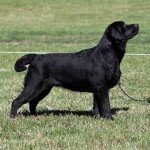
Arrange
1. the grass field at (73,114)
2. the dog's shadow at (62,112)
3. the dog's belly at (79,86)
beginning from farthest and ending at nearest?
the dog's shadow at (62,112), the dog's belly at (79,86), the grass field at (73,114)

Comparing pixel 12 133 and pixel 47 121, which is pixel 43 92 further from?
pixel 12 133

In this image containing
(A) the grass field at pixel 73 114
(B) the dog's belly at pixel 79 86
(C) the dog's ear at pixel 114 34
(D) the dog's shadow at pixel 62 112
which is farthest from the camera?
(D) the dog's shadow at pixel 62 112

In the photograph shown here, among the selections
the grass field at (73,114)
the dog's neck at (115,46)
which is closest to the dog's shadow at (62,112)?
the grass field at (73,114)

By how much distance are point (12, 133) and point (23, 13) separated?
3228 cm

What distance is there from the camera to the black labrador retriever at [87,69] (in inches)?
340

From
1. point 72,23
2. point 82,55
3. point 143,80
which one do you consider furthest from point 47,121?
point 72,23

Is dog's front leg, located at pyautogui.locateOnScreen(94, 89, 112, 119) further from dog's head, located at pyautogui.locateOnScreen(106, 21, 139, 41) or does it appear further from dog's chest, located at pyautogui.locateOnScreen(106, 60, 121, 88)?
dog's head, located at pyautogui.locateOnScreen(106, 21, 139, 41)

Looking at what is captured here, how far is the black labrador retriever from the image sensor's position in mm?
8633

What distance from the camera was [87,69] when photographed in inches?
342

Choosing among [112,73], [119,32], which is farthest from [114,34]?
[112,73]

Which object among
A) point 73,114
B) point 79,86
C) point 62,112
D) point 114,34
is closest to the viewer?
point 114,34

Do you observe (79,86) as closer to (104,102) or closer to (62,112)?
(104,102)

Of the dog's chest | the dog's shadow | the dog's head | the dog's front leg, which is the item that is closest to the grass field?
the dog's shadow

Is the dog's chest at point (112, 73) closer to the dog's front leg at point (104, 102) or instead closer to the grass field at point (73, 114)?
the dog's front leg at point (104, 102)
